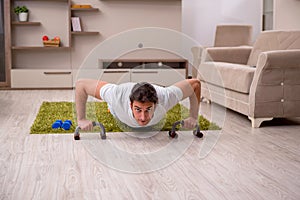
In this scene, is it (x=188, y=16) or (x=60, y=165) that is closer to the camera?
(x=60, y=165)

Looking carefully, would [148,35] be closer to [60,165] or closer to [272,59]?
[272,59]

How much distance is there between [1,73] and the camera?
6055mm


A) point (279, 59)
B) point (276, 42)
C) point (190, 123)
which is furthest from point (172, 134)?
point (276, 42)

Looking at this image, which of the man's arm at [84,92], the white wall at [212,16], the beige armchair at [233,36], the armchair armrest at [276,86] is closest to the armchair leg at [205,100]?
the armchair armrest at [276,86]

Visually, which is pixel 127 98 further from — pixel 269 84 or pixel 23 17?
pixel 23 17

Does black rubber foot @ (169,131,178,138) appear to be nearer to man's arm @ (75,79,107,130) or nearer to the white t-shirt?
the white t-shirt

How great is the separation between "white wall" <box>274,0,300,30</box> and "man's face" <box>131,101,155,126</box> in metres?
3.07

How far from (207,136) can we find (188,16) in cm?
429

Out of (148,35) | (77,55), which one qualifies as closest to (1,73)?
(77,55)

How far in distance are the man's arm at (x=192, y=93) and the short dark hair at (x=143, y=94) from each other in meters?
0.38

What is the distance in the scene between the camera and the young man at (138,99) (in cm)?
267

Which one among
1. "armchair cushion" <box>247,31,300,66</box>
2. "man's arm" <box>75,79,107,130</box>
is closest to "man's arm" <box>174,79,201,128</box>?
"man's arm" <box>75,79,107,130</box>

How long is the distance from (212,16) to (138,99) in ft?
15.8

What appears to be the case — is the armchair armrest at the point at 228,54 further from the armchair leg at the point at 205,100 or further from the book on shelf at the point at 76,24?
the book on shelf at the point at 76,24
